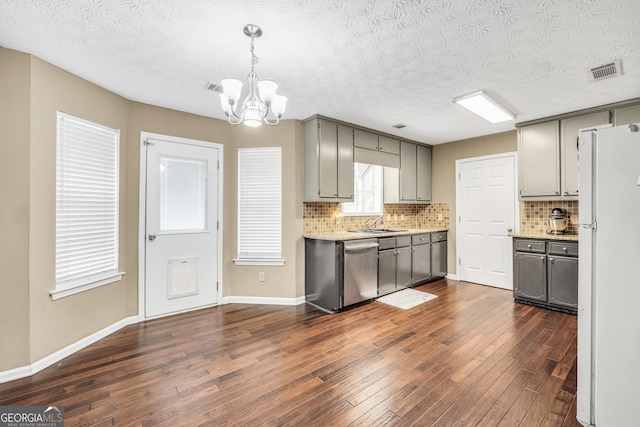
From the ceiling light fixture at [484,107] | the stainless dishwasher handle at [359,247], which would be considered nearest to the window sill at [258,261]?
the stainless dishwasher handle at [359,247]

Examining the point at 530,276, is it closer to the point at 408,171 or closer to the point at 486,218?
the point at 486,218

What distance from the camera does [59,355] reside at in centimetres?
244

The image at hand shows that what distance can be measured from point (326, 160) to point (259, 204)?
3.49 ft

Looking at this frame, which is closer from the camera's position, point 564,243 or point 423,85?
point 423,85

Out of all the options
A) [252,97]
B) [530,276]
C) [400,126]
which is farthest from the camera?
[400,126]

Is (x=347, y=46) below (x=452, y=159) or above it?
above

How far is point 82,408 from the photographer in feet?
6.01

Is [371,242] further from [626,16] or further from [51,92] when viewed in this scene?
[51,92]

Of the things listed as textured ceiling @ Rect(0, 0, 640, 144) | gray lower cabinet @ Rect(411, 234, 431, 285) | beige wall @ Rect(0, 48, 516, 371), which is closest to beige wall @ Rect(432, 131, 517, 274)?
gray lower cabinet @ Rect(411, 234, 431, 285)

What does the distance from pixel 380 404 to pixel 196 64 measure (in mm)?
2913

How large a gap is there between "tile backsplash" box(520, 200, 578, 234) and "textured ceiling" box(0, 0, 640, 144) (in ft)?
4.53

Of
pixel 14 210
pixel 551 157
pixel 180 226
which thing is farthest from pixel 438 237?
pixel 14 210

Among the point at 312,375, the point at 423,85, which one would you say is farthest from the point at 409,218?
the point at 312,375

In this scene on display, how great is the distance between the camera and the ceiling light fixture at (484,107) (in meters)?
3.06
